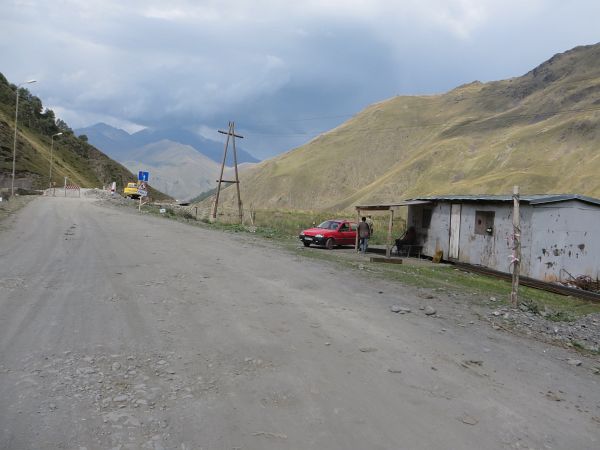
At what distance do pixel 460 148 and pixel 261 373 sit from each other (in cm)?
9006

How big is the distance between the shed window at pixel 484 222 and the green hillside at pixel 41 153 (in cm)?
5659

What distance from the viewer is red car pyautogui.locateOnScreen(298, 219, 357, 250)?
23750 mm

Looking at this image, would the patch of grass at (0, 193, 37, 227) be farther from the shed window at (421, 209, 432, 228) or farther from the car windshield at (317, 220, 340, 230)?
the shed window at (421, 209, 432, 228)

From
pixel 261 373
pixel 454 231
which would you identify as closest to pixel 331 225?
pixel 454 231

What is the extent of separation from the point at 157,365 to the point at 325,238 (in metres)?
A: 18.9

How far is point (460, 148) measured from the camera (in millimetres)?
88750

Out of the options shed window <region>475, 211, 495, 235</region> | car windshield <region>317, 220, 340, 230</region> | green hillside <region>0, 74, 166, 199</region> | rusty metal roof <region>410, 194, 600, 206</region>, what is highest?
green hillside <region>0, 74, 166, 199</region>

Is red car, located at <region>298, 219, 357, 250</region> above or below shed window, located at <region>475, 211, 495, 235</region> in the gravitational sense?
below

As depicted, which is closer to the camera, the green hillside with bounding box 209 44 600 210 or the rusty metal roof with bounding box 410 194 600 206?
the rusty metal roof with bounding box 410 194 600 206

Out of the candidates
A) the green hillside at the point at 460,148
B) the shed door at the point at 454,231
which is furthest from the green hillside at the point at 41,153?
the shed door at the point at 454,231

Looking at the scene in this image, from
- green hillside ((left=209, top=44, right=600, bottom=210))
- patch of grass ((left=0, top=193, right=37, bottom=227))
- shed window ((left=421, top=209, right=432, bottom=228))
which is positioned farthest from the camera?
green hillside ((left=209, top=44, right=600, bottom=210))

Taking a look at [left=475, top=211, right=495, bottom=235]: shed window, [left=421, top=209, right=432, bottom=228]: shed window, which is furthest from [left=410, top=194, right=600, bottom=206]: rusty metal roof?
[left=421, top=209, right=432, bottom=228]: shed window

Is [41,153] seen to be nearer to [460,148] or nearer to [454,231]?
[460,148]

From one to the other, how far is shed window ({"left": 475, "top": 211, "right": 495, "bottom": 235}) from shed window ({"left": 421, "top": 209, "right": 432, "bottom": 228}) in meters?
3.78
